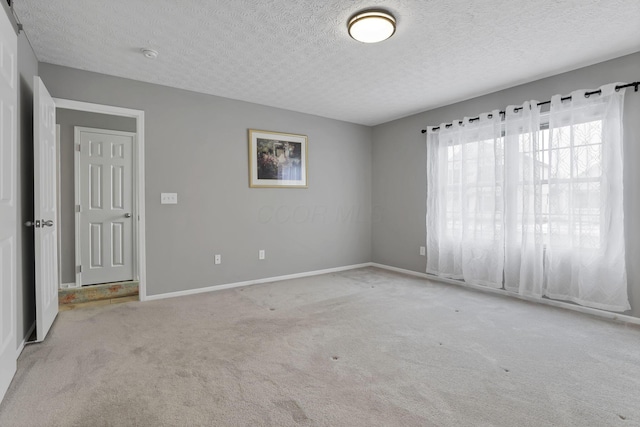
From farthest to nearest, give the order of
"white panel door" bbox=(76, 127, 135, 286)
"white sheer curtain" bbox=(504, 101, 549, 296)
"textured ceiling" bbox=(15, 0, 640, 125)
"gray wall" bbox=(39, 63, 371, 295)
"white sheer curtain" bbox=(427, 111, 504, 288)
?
"white panel door" bbox=(76, 127, 135, 286) < "white sheer curtain" bbox=(427, 111, 504, 288) < "gray wall" bbox=(39, 63, 371, 295) < "white sheer curtain" bbox=(504, 101, 549, 296) < "textured ceiling" bbox=(15, 0, 640, 125)

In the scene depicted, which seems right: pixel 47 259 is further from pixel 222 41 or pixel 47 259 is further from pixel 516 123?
pixel 516 123

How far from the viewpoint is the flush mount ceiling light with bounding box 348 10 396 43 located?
2.24m

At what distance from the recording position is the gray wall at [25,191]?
235 centimetres

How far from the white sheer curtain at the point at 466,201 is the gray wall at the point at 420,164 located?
8.3 inches

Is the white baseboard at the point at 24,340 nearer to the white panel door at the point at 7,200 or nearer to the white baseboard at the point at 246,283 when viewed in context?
the white panel door at the point at 7,200

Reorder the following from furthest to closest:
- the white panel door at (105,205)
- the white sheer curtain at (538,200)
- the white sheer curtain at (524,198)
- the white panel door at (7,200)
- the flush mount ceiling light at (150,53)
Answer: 1. the white panel door at (105,205)
2. the white sheer curtain at (524,198)
3. the white sheer curtain at (538,200)
4. the flush mount ceiling light at (150,53)
5. the white panel door at (7,200)

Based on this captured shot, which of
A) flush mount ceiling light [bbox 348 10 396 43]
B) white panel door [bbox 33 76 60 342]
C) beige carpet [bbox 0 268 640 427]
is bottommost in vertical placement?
beige carpet [bbox 0 268 640 427]

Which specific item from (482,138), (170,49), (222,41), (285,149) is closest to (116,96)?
(170,49)

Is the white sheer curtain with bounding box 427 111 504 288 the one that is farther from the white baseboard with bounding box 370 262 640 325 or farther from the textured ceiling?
the textured ceiling

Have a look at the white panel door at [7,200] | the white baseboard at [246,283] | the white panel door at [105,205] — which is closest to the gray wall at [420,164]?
the white baseboard at [246,283]

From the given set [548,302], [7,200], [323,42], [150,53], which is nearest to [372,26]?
[323,42]

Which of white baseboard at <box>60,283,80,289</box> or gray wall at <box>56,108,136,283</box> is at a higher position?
gray wall at <box>56,108,136,283</box>

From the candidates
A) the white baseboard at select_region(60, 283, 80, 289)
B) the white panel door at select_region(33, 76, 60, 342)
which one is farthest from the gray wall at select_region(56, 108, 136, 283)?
the white panel door at select_region(33, 76, 60, 342)

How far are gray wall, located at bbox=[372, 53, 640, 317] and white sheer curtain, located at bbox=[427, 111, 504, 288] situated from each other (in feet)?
0.69
